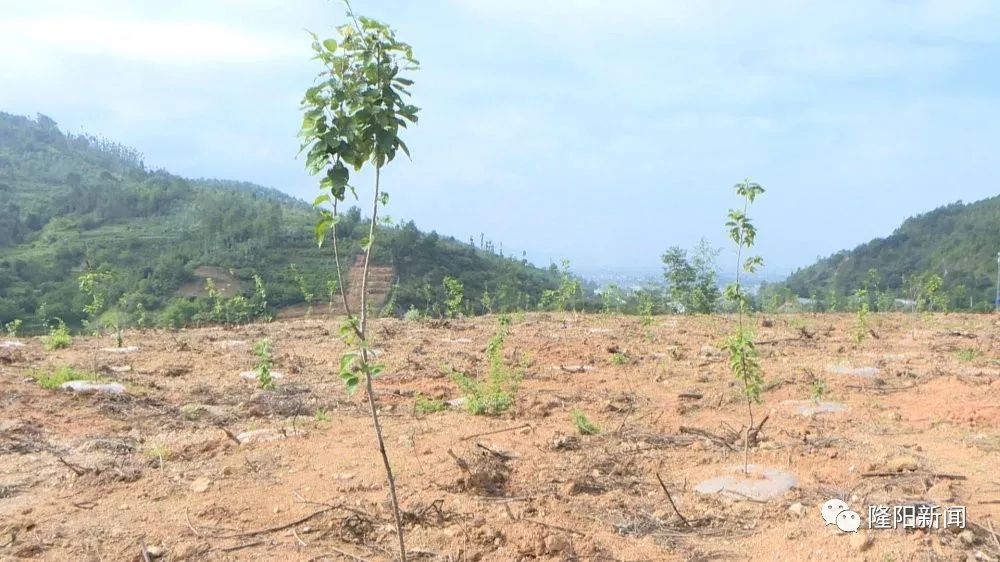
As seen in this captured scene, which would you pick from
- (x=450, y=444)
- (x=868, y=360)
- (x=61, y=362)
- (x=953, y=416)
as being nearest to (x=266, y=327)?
(x=61, y=362)

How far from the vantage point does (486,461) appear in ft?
15.9

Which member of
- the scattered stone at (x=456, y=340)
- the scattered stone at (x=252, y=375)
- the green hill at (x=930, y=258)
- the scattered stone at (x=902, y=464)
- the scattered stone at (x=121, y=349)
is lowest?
the scattered stone at (x=252, y=375)

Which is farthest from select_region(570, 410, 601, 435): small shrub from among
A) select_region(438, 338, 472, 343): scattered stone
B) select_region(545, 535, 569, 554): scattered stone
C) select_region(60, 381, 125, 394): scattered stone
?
select_region(438, 338, 472, 343): scattered stone

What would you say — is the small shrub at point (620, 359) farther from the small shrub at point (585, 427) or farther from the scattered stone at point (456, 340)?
the small shrub at point (585, 427)

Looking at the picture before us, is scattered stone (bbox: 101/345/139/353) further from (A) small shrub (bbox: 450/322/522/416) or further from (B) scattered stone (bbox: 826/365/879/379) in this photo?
(B) scattered stone (bbox: 826/365/879/379)

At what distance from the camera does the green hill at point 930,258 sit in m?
32.2

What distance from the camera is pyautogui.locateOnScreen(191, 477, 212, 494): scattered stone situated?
14.7 feet

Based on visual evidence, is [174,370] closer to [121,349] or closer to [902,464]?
[121,349]

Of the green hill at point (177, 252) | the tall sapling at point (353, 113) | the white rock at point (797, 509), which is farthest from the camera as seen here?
the green hill at point (177, 252)

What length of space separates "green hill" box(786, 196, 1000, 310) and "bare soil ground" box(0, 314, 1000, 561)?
24092 mm

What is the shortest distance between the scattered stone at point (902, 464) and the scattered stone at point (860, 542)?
1438mm

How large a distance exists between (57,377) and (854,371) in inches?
364

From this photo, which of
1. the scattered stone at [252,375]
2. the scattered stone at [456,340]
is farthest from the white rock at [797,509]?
the scattered stone at [456,340]

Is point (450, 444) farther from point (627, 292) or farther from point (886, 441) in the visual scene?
point (627, 292)
